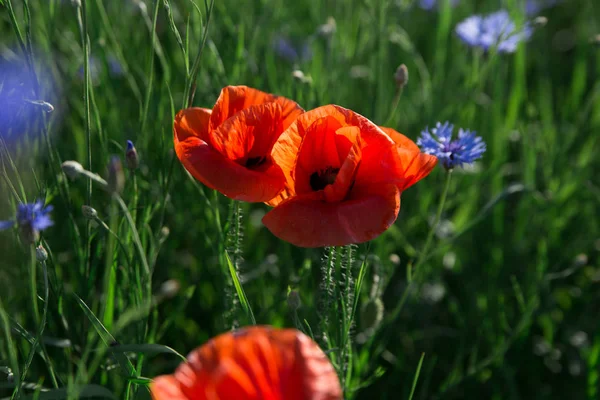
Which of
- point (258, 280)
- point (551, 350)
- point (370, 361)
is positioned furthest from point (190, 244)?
point (551, 350)

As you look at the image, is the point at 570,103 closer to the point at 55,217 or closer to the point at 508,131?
the point at 508,131

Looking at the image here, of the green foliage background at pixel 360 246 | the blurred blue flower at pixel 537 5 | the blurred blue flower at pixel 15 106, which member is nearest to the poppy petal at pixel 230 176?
the green foliage background at pixel 360 246

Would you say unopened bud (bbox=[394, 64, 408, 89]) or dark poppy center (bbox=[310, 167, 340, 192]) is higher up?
unopened bud (bbox=[394, 64, 408, 89])

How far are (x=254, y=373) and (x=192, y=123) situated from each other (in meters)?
0.47

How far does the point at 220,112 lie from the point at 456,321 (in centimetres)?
93

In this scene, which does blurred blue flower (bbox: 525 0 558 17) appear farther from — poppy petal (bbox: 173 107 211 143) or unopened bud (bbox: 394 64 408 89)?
poppy petal (bbox: 173 107 211 143)

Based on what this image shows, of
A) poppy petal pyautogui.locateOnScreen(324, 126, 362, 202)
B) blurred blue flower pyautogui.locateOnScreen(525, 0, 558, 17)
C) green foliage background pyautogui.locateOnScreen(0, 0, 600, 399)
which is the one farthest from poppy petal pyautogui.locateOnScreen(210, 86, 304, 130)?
blurred blue flower pyautogui.locateOnScreen(525, 0, 558, 17)

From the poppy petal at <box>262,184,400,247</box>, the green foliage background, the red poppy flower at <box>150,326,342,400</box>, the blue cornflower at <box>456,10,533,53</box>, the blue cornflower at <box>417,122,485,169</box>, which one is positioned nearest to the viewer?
the red poppy flower at <box>150,326,342,400</box>

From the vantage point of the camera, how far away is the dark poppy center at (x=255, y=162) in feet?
3.34

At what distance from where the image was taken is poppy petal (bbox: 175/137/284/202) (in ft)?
2.96

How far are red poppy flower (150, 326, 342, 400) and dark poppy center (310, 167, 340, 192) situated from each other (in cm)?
35

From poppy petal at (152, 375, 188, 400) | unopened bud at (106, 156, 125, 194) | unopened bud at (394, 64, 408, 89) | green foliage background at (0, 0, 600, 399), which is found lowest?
green foliage background at (0, 0, 600, 399)

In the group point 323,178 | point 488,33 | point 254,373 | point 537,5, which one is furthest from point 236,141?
point 537,5

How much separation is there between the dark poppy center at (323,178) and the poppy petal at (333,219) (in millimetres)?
75
